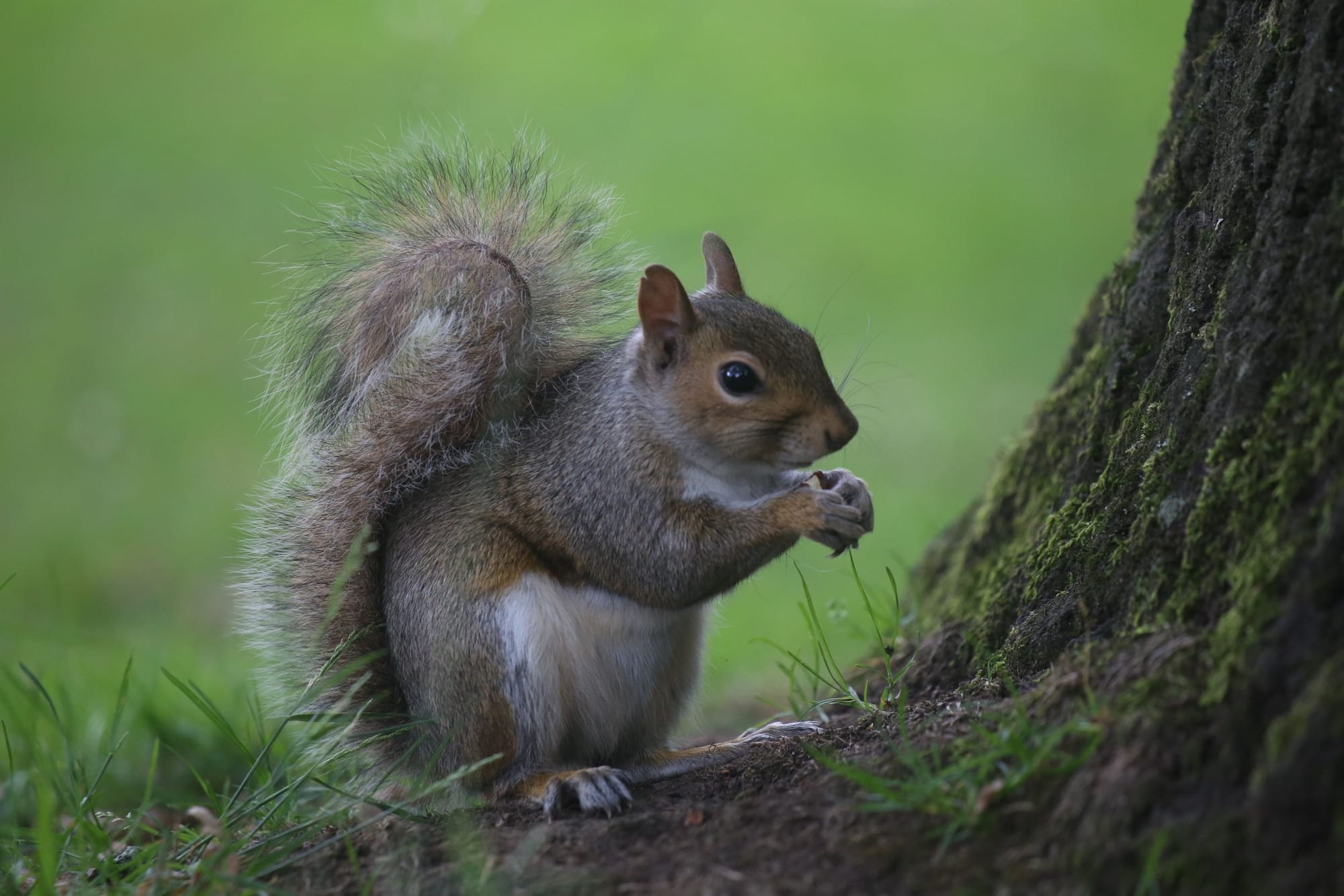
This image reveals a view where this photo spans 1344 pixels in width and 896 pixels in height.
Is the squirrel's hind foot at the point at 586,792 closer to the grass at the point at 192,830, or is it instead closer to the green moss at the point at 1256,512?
the grass at the point at 192,830

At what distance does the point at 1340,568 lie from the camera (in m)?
1.26

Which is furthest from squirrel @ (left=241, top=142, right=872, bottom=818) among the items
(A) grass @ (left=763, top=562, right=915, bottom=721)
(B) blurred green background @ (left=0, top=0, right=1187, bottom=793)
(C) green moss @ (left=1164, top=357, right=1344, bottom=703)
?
(B) blurred green background @ (left=0, top=0, right=1187, bottom=793)

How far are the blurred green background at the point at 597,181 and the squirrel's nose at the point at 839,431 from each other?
12.1 ft

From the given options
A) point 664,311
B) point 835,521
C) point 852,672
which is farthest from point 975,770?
point 852,672

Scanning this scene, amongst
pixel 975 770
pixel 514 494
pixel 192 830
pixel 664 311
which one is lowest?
pixel 192 830

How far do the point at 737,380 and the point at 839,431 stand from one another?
0.20 m

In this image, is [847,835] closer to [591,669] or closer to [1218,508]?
[1218,508]

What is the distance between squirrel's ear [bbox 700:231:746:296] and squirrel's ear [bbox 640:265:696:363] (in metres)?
0.28

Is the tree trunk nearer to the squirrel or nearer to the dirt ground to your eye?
the dirt ground

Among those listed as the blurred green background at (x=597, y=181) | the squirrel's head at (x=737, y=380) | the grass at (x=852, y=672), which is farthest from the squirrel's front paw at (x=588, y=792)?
the blurred green background at (x=597, y=181)

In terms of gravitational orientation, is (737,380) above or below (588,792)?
above

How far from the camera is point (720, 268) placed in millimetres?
2635

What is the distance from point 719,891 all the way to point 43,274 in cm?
797

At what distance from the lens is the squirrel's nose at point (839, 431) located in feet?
7.22
